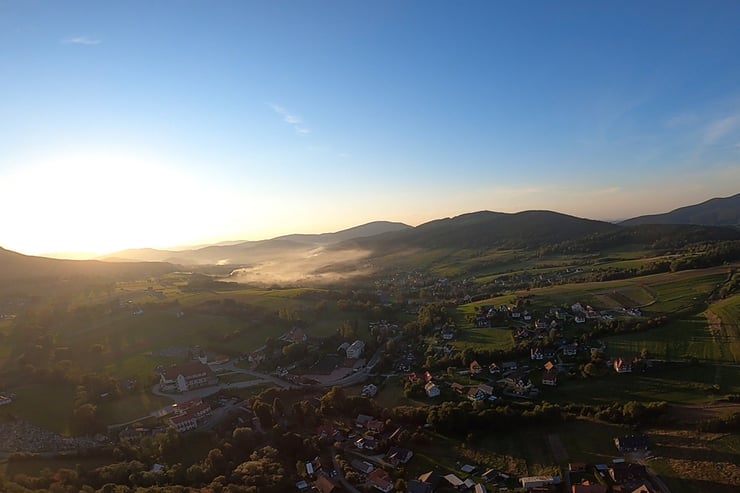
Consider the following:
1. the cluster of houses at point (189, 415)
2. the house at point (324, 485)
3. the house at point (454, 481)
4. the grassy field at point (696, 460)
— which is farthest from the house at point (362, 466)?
the grassy field at point (696, 460)

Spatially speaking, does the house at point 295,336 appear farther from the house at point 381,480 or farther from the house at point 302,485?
the house at point 381,480

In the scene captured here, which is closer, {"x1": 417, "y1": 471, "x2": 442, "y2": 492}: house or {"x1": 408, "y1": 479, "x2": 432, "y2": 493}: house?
{"x1": 408, "y1": 479, "x2": 432, "y2": 493}: house

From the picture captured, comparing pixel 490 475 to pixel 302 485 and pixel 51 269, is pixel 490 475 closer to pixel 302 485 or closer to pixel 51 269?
pixel 302 485

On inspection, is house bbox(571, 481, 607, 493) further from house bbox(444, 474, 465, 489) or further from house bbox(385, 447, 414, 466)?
house bbox(385, 447, 414, 466)

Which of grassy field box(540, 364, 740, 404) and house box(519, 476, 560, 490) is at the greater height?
grassy field box(540, 364, 740, 404)

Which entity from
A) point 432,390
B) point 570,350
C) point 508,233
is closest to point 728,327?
point 570,350

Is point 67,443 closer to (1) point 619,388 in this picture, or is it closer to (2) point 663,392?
(1) point 619,388

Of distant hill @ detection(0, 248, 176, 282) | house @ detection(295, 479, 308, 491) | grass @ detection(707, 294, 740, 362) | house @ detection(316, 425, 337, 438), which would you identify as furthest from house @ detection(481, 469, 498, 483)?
distant hill @ detection(0, 248, 176, 282)
